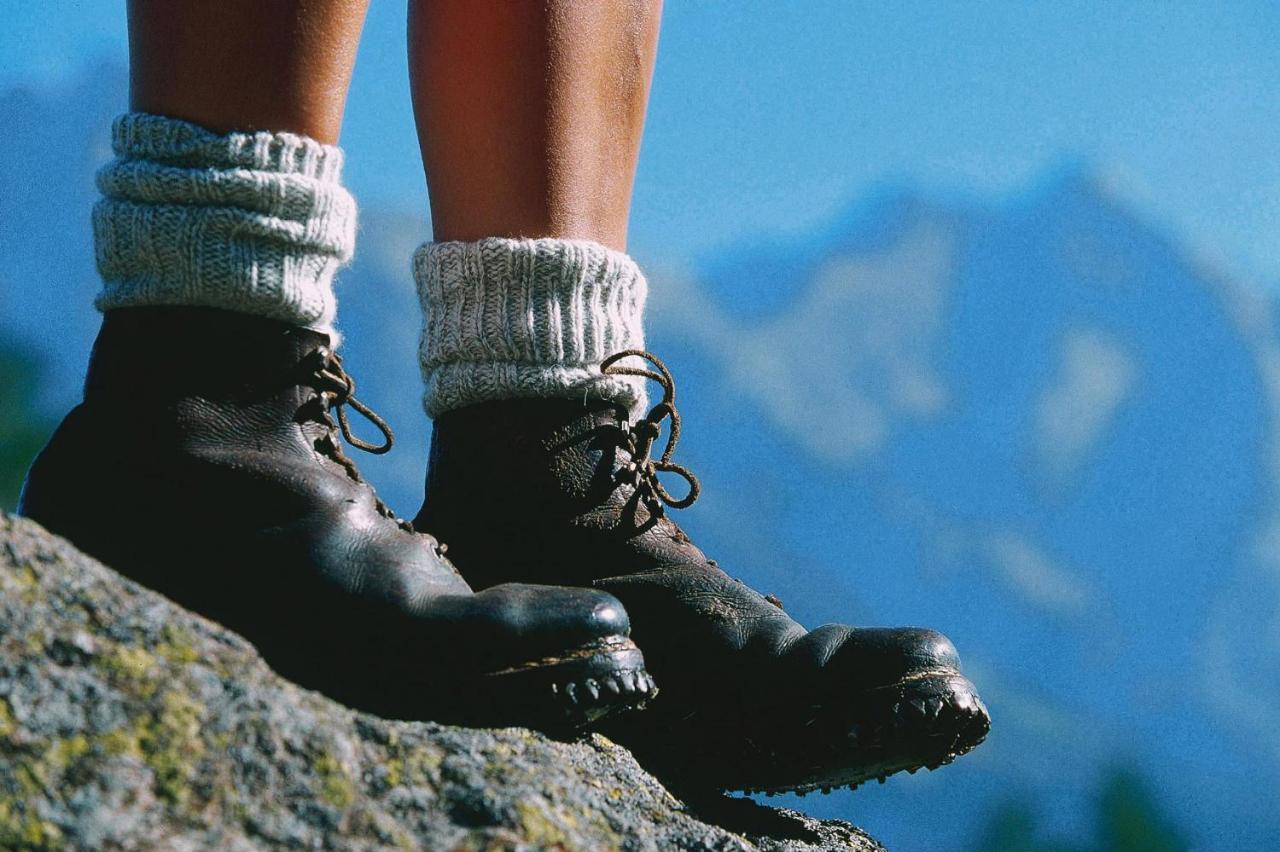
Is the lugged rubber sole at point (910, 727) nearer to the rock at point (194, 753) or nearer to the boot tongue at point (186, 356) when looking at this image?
the rock at point (194, 753)

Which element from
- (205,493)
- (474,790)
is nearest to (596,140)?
(205,493)

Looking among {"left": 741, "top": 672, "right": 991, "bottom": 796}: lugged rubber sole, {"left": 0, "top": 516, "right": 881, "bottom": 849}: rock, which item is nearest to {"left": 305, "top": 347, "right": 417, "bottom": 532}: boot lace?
{"left": 0, "top": 516, "right": 881, "bottom": 849}: rock

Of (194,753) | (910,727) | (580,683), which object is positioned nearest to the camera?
(194,753)

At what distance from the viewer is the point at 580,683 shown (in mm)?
936

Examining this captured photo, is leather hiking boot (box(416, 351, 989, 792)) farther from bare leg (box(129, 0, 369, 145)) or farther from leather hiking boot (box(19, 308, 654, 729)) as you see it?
bare leg (box(129, 0, 369, 145))

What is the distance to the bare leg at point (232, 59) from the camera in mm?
982

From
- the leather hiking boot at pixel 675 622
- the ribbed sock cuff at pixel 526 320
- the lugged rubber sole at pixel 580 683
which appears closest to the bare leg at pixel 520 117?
the ribbed sock cuff at pixel 526 320

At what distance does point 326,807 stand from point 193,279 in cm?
39

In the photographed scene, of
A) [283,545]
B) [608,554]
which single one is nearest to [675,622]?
[608,554]

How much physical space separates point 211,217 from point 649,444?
1.42 feet

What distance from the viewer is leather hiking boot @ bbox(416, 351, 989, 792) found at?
3.65 ft

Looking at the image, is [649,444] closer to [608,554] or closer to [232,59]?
[608,554]

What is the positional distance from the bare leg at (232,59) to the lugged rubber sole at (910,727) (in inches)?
24.3

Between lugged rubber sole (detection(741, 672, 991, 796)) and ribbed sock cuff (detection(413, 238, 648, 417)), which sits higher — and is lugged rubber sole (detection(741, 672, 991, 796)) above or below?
below
